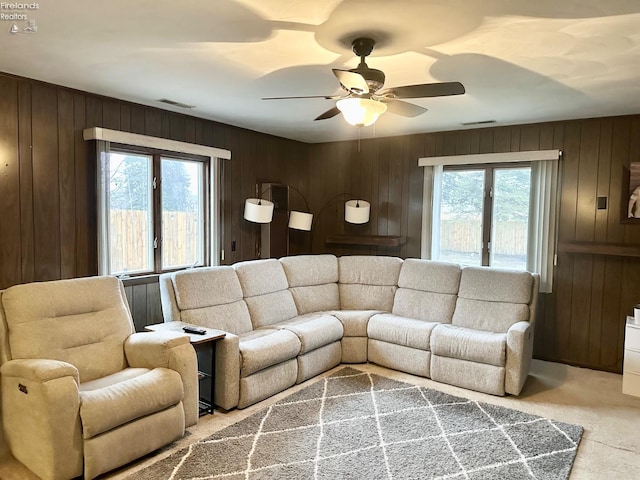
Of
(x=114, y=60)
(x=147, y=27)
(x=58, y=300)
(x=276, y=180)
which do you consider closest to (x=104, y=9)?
(x=147, y=27)

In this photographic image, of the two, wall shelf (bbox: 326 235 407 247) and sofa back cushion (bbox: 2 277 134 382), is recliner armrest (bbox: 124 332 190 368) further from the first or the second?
wall shelf (bbox: 326 235 407 247)

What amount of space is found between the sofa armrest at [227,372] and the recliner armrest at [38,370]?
1.01m

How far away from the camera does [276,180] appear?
557 cm

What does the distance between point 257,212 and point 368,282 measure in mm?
1450

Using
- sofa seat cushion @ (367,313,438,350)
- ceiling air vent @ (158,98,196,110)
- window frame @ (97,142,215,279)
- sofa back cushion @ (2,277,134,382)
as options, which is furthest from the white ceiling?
sofa seat cushion @ (367,313,438,350)

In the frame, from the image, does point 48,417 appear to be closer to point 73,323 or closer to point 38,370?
point 38,370

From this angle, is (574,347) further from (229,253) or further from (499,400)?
(229,253)

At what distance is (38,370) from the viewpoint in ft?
7.64

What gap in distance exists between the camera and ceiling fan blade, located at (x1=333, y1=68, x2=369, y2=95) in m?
2.17

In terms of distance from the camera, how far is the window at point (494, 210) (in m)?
4.45

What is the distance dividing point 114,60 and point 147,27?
0.66 metres

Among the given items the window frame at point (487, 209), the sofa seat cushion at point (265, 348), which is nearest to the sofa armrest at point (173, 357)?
the sofa seat cushion at point (265, 348)

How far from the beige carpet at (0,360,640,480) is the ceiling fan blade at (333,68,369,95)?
237 centimetres

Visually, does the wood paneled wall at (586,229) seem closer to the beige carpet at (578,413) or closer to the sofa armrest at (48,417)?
the beige carpet at (578,413)
